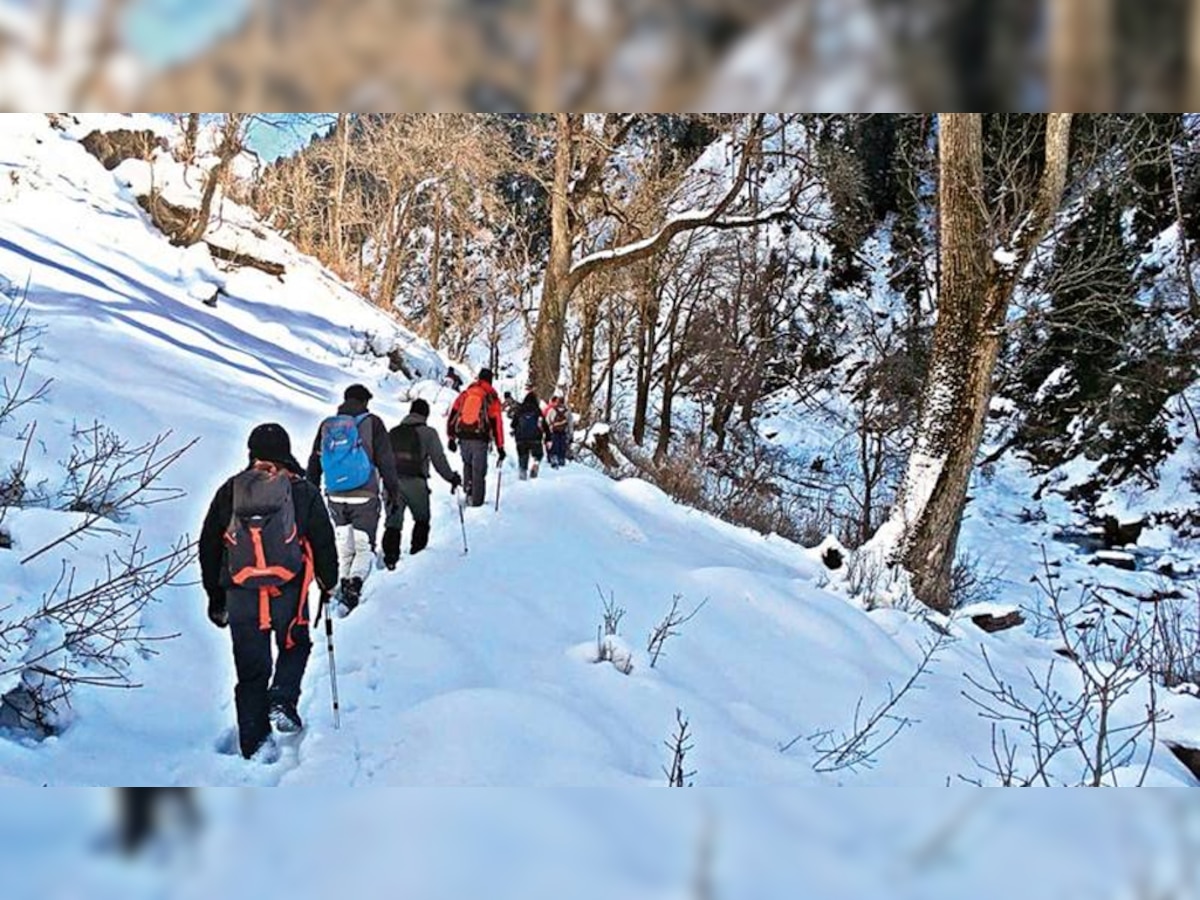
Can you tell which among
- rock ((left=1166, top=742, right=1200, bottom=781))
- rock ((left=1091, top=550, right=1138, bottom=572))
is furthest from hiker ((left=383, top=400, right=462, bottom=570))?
rock ((left=1091, top=550, right=1138, bottom=572))

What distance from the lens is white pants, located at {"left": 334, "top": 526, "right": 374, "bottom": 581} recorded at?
5500 millimetres

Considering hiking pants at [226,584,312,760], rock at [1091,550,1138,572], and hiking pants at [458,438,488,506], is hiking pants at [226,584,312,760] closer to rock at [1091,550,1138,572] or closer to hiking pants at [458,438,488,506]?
hiking pants at [458,438,488,506]

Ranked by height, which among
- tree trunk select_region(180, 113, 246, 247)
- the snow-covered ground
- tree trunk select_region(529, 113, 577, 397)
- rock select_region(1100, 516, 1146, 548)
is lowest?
rock select_region(1100, 516, 1146, 548)

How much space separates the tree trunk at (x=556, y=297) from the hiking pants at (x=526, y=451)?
1430mm

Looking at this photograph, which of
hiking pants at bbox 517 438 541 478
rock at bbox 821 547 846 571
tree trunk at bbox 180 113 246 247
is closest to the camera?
rock at bbox 821 547 846 571

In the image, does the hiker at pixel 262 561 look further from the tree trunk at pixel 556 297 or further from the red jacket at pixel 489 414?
the tree trunk at pixel 556 297

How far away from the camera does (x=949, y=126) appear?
685 centimetres

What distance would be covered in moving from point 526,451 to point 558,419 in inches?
59.9

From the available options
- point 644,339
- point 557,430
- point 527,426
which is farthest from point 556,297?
point 644,339

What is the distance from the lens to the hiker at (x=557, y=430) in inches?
476

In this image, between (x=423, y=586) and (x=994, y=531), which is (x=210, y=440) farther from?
(x=994, y=531)

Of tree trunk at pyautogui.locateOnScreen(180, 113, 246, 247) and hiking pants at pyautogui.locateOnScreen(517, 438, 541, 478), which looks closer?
hiking pants at pyautogui.locateOnScreen(517, 438, 541, 478)

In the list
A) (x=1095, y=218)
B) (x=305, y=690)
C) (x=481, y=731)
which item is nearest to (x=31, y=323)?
(x=305, y=690)

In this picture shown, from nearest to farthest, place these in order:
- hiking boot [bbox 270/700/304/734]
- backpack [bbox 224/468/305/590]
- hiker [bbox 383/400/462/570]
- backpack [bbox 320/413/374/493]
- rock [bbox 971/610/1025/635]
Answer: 1. backpack [bbox 224/468/305/590]
2. hiking boot [bbox 270/700/304/734]
3. backpack [bbox 320/413/374/493]
4. hiker [bbox 383/400/462/570]
5. rock [bbox 971/610/1025/635]
